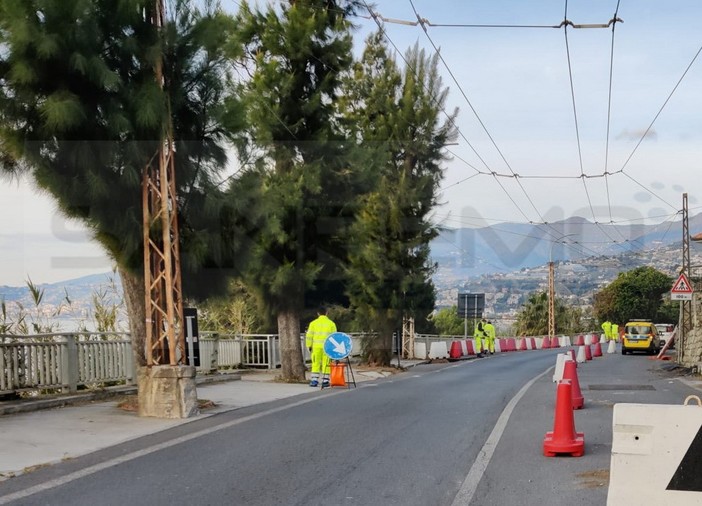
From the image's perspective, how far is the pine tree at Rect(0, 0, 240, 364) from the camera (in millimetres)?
12273

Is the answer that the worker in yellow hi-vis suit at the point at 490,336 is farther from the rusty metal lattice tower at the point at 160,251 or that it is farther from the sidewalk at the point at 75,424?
the rusty metal lattice tower at the point at 160,251

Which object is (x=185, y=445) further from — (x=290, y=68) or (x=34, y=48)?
(x=290, y=68)

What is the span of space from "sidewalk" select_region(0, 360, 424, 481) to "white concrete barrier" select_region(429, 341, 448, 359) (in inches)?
720

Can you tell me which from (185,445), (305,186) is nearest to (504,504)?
(185,445)

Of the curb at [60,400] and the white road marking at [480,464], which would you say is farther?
the curb at [60,400]

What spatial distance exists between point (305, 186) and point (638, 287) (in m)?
71.6

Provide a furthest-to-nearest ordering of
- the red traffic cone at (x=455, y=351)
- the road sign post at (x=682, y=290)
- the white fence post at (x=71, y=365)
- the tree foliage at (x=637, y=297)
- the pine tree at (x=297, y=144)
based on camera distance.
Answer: the tree foliage at (x=637, y=297) → the red traffic cone at (x=455, y=351) → the road sign post at (x=682, y=290) → the pine tree at (x=297, y=144) → the white fence post at (x=71, y=365)

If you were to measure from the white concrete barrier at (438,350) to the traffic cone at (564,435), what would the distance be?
26.9 meters

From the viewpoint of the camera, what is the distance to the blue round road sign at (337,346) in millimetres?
18578

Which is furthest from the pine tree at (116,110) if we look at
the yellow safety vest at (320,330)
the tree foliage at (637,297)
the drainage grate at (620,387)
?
the tree foliage at (637,297)

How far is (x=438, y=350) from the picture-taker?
36.8 meters

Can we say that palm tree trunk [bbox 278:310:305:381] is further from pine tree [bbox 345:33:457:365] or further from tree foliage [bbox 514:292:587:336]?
tree foliage [bbox 514:292:587:336]

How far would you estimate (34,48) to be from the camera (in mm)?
12211

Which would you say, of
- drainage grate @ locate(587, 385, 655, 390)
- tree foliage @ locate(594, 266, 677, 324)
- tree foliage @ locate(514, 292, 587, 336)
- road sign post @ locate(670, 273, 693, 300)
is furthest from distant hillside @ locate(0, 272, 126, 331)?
tree foliage @ locate(594, 266, 677, 324)
